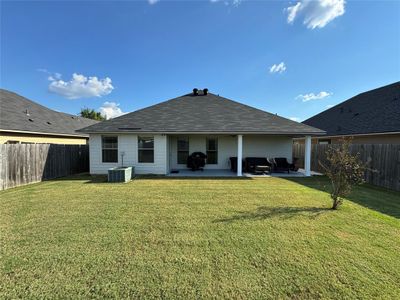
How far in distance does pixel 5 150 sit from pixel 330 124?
69.8ft

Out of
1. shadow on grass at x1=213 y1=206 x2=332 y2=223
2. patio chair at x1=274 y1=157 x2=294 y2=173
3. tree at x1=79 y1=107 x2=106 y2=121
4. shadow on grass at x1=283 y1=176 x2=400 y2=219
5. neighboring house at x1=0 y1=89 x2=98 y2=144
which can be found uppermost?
tree at x1=79 y1=107 x2=106 y2=121

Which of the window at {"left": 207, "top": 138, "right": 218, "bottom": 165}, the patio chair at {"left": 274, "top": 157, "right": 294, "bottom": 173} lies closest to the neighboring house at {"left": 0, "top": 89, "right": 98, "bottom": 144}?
the window at {"left": 207, "top": 138, "right": 218, "bottom": 165}

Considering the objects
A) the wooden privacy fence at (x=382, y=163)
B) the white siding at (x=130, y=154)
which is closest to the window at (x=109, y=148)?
the white siding at (x=130, y=154)

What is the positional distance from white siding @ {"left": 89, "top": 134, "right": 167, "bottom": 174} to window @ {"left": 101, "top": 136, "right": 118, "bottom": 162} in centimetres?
22

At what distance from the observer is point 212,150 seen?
14070 millimetres

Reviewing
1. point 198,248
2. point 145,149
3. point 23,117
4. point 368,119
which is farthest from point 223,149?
point 23,117

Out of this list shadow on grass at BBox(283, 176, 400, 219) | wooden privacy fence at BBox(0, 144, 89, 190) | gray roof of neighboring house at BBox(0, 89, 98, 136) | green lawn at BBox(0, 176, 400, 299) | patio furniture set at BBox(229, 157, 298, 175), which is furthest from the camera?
patio furniture set at BBox(229, 157, 298, 175)

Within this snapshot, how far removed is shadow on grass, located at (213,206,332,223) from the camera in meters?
5.00

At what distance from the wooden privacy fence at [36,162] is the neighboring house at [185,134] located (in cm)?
157

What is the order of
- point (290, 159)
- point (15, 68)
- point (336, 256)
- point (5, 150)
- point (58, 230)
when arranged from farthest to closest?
point (15, 68), point (290, 159), point (5, 150), point (58, 230), point (336, 256)

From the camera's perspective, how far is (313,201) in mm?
6625

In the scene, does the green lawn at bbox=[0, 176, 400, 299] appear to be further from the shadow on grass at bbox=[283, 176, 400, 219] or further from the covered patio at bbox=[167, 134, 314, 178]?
the covered patio at bbox=[167, 134, 314, 178]

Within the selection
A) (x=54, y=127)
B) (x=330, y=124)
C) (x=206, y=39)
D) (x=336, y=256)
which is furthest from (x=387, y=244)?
(x=54, y=127)

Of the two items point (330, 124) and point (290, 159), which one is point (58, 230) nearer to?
point (290, 159)
